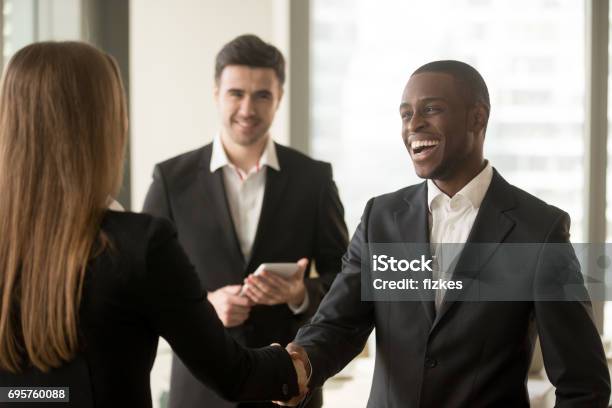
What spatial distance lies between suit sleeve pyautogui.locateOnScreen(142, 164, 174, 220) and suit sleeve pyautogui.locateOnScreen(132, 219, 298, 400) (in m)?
0.68

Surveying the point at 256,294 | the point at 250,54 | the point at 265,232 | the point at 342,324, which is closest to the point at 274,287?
the point at 256,294

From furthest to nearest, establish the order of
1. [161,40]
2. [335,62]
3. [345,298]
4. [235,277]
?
[161,40] → [235,277] → [335,62] → [345,298]

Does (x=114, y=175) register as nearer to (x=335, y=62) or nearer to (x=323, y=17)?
(x=335, y=62)

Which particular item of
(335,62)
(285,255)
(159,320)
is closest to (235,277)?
(285,255)

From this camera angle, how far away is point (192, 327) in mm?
1465

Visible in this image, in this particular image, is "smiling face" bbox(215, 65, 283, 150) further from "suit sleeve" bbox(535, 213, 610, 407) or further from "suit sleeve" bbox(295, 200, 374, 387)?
"suit sleeve" bbox(535, 213, 610, 407)

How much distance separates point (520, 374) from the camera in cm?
156

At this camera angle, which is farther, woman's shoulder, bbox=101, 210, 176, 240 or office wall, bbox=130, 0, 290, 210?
office wall, bbox=130, 0, 290, 210

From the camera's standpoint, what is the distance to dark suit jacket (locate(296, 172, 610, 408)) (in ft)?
4.97

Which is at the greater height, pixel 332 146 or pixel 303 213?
pixel 332 146

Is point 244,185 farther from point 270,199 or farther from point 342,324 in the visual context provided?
point 342,324

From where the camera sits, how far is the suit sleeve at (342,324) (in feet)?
5.92

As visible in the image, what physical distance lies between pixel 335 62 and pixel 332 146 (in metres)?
0.22

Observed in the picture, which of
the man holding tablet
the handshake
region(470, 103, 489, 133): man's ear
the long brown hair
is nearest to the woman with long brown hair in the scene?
the long brown hair
